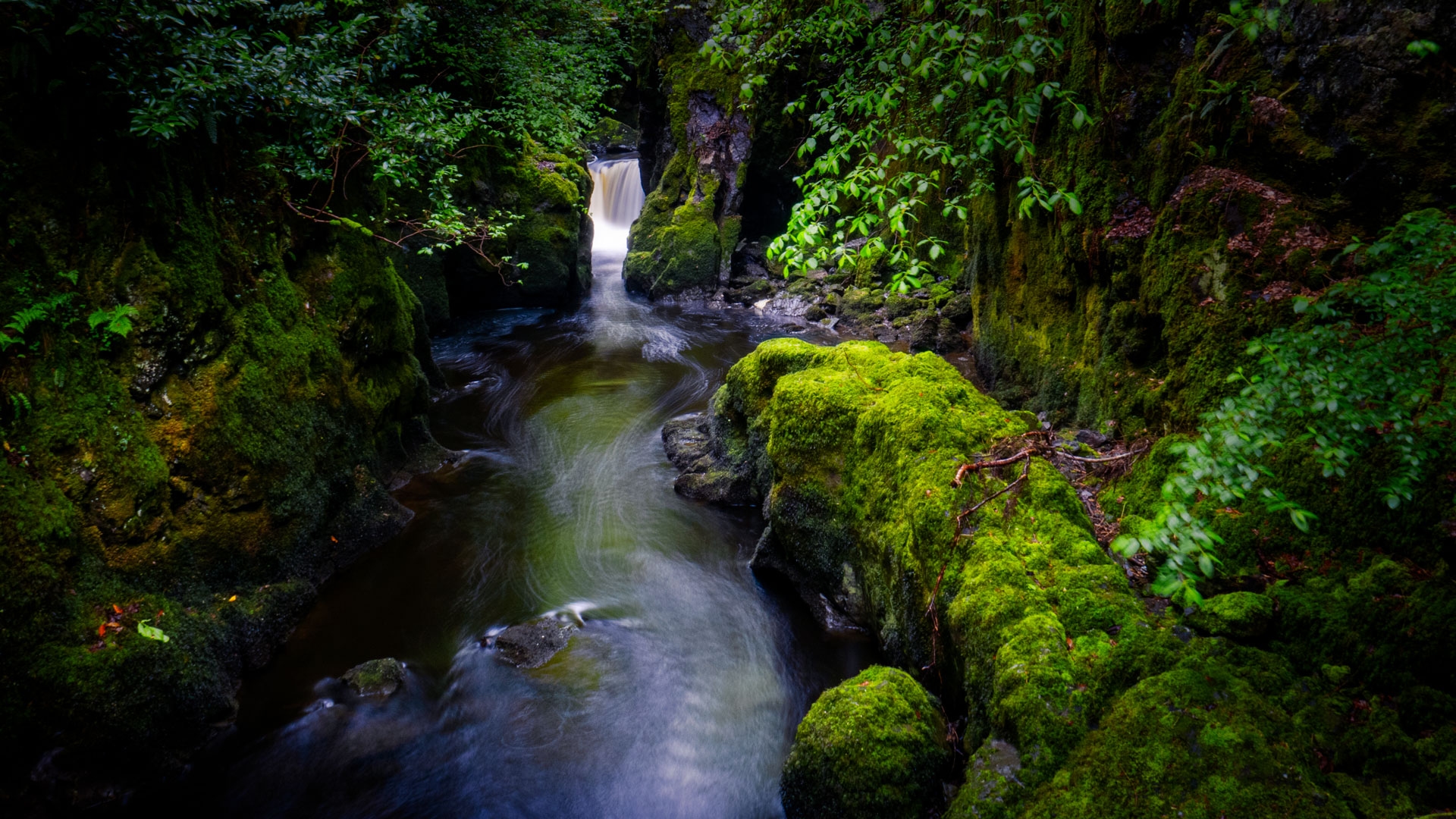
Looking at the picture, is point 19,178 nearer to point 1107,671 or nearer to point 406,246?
point 1107,671

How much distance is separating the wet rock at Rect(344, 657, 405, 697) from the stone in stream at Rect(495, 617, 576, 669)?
0.86 meters

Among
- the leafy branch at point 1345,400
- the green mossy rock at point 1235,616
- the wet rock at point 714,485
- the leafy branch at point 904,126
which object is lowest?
the wet rock at point 714,485

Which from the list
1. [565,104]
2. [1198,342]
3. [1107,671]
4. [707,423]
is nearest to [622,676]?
[1107,671]

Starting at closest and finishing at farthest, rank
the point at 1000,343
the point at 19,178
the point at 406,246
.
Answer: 1. the point at 19,178
2. the point at 1000,343
3. the point at 406,246

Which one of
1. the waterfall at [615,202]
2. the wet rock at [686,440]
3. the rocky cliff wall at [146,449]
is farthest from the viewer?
the waterfall at [615,202]

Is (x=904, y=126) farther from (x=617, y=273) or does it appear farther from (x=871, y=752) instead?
(x=617, y=273)

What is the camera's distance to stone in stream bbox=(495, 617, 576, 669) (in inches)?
224

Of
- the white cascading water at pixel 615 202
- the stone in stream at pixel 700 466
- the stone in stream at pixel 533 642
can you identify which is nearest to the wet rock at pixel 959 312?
the stone in stream at pixel 700 466

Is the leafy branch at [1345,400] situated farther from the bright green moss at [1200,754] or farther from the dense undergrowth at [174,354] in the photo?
A: the dense undergrowth at [174,354]

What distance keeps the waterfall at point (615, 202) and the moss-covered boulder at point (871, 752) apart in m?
24.5

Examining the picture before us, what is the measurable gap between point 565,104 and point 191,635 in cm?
1102

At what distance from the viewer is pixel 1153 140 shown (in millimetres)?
5656

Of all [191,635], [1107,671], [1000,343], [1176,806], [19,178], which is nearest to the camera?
[1176,806]

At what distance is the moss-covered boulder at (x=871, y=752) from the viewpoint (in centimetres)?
350
